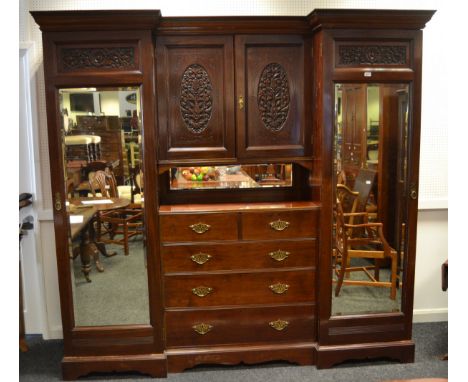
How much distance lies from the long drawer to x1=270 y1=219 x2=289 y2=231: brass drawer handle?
0.86ft

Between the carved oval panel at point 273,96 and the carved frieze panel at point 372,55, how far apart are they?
0.34 meters

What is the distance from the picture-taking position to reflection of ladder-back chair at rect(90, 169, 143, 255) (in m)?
2.54

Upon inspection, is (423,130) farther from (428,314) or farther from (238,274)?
(238,274)

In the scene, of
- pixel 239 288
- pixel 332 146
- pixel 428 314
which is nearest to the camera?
pixel 332 146

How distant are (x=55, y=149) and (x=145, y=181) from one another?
511 mm

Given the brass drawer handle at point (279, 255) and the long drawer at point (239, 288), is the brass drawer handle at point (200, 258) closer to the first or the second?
the long drawer at point (239, 288)

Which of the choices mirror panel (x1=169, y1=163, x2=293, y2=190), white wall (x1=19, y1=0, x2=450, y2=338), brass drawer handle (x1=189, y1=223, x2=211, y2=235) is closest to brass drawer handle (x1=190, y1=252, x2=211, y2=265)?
brass drawer handle (x1=189, y1=223, x2=211, y2=235)

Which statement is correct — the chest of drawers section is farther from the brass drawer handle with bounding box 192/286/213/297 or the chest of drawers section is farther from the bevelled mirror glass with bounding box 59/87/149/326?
the bevelled mirror glass with bounding box 59/87/149/326

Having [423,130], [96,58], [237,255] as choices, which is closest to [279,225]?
[237,255]

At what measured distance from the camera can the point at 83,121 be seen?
7.95 ft

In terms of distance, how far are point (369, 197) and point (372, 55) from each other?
809 millimetres

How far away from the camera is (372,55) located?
2496mm

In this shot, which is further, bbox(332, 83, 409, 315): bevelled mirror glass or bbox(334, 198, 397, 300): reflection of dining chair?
bbox(334, 198, 397, 300): reflection of dining chair

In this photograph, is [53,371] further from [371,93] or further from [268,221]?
[371,93]
